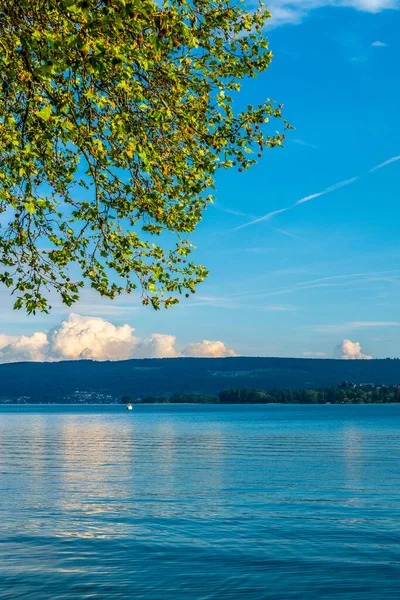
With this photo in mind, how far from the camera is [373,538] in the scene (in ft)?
79.6

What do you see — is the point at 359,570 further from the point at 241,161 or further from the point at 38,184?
the point at 38,184

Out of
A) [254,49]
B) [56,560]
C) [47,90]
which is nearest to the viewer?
[47,90]

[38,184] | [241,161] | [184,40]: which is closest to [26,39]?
[184,40]

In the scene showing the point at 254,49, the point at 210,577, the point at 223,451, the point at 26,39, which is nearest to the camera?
the point at 26,39

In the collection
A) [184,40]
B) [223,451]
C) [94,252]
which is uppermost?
[184,40]

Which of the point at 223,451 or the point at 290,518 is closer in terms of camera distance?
the point at 290,518

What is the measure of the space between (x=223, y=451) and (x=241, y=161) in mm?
52924

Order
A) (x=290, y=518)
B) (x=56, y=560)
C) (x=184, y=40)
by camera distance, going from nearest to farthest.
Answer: (x=184, y=40), (x=56, y=560), (x=290, y=518)

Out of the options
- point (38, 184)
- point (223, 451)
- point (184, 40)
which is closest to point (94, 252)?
point (38, 184)

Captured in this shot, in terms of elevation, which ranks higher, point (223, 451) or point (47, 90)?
point (47, 90)

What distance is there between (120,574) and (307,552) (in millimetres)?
6263

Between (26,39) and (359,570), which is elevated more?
(26,39)

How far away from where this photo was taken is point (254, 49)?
1769cm

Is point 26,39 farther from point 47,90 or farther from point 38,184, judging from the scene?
point 38,184
